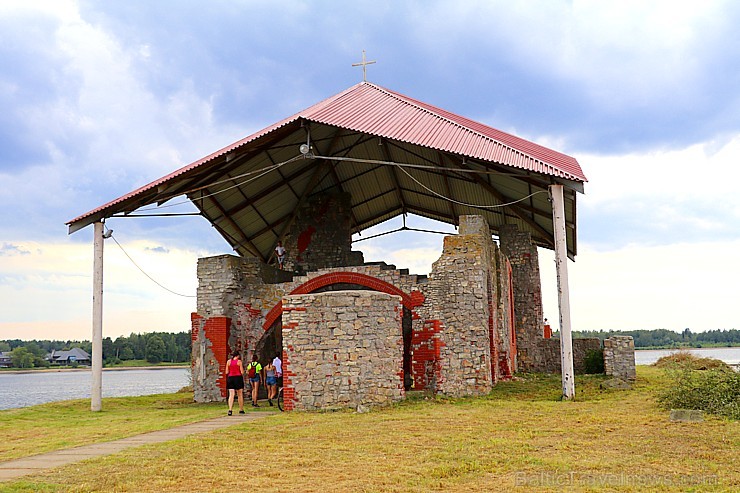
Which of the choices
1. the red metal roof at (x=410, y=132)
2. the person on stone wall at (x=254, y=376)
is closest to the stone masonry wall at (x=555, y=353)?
the red metal roof at (x=410, y=132)

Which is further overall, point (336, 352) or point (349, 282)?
point (349, 282)

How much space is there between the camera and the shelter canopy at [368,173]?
17766mm

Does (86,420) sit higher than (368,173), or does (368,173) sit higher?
(368,173)

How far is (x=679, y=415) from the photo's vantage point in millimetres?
11695

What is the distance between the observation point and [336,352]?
15070 millimetres

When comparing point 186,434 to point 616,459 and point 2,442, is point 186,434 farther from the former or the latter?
point 616,459

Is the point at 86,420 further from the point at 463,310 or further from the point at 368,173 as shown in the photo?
the point at 368,173

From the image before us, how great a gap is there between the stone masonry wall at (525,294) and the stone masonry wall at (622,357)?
231 inches

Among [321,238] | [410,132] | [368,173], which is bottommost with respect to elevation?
[321,238]

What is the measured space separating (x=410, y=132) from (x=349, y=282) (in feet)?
15.1

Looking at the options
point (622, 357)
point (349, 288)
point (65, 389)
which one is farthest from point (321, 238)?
point (65, 389)

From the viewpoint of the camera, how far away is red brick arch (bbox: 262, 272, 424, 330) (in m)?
18.7

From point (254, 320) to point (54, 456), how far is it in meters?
10.5

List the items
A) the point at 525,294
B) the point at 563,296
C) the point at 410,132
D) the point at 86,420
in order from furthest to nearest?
the point at 525,294
the point at 410,132
the point at 563,296
the point at 86,420
